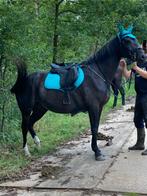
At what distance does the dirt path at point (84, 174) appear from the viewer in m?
5.57

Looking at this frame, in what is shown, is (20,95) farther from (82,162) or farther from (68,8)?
(68,8)

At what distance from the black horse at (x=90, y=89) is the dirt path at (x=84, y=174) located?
444mm

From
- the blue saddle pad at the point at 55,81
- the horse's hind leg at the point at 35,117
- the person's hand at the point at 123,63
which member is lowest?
the horse's hind leg at the point at 35,117

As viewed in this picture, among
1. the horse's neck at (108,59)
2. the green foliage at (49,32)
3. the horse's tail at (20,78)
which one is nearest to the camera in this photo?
the horse's neck at (108,59)

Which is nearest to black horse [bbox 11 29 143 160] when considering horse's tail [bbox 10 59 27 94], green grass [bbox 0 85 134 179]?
horse's tail [bbox 10 59 27 94]

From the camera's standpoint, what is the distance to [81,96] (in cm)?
737

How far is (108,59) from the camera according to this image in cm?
746

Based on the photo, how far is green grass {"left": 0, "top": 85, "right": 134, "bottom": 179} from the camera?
695 centimetres

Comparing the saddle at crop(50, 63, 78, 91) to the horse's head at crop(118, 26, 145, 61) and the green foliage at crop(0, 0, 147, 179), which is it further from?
the green foliage at crop(0, 0, 147, 179)

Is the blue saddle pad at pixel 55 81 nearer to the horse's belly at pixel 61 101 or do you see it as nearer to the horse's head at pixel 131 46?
the horse's belly at pixel 61 101

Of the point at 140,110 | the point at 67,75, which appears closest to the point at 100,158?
the point at 140,110

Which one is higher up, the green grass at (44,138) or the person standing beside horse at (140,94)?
the person standing beside horse at (140,94)

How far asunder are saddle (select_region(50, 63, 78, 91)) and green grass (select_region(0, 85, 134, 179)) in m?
1.42

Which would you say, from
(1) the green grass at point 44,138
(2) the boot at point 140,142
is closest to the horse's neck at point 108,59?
(2) the boot at point 140,142
